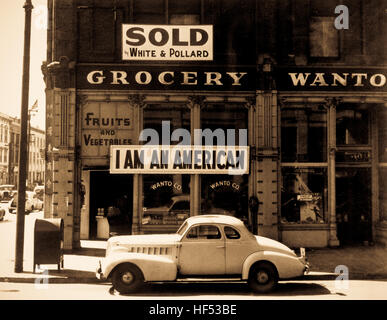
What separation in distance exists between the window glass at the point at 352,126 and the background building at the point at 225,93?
28.7 inches

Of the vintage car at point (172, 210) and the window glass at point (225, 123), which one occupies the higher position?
the window glass at point (225, 123)

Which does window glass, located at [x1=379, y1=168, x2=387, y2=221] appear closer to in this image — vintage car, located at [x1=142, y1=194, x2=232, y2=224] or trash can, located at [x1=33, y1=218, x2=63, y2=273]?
vintage car, located at [x1=142, y1=194, x2=232, y2=224]

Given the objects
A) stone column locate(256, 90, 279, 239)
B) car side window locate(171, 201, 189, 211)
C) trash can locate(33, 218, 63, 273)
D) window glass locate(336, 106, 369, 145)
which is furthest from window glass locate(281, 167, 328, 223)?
trash can locate(33, 218, 63, 273)

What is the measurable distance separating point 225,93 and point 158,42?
2.93 m

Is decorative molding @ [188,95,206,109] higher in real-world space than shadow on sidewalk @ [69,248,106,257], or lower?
higher

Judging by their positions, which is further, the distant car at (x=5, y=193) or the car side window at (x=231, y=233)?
the distant car at (x=5, y=193)

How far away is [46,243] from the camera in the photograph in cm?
1161

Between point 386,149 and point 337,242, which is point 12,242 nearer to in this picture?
point 337,242

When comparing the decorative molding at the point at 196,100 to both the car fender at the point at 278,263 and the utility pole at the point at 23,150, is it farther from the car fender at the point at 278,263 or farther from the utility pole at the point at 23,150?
the car fender at the point at 278,263

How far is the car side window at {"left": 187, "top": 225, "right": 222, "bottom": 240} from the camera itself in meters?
Result: 10.0

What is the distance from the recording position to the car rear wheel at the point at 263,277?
9820mm

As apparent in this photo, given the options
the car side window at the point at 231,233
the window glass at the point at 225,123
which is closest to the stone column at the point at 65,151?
the window glass at the point at 225,123

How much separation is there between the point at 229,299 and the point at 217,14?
34.2ft
